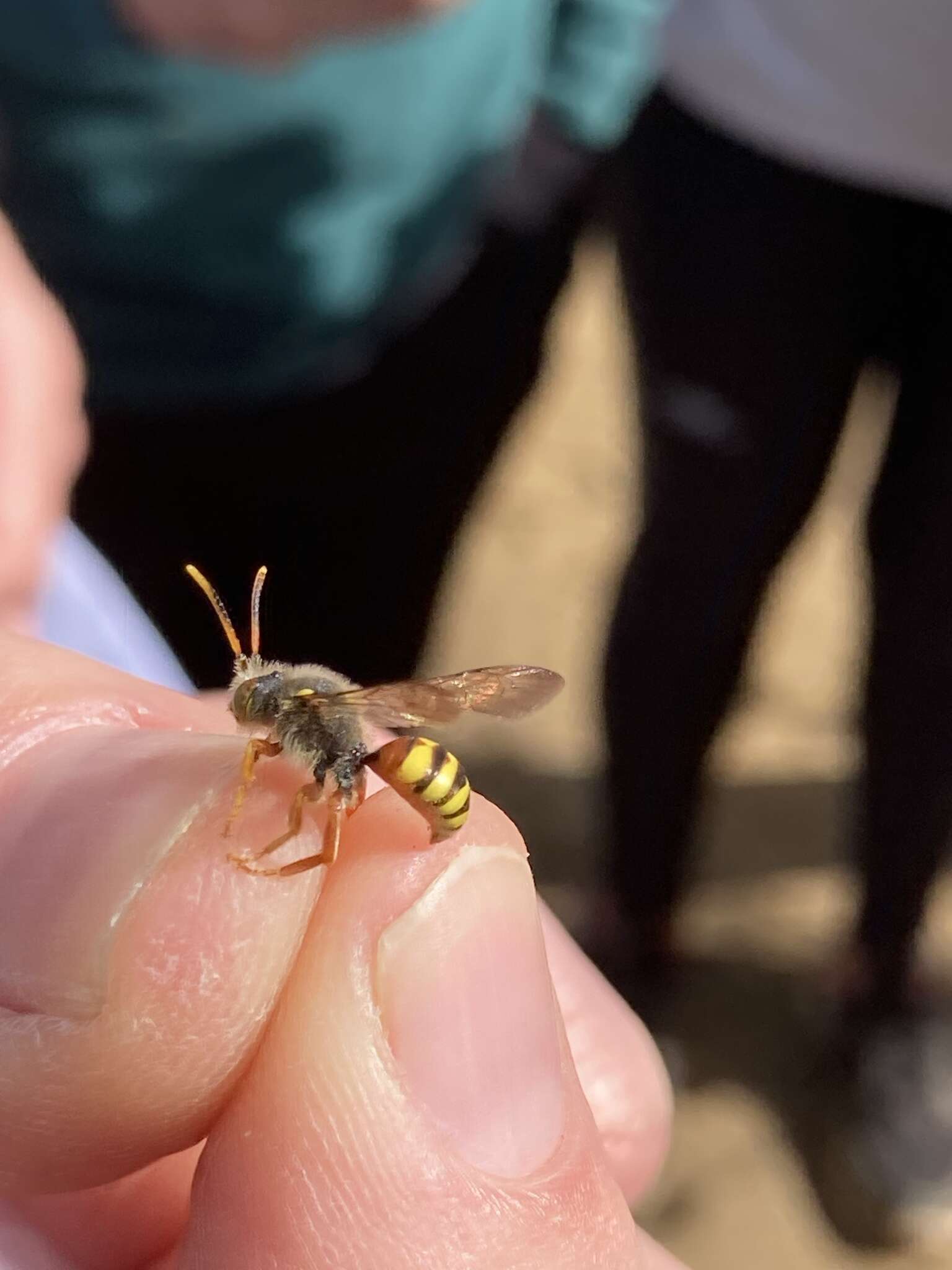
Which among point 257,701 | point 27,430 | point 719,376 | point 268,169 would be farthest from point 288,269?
point 257,701

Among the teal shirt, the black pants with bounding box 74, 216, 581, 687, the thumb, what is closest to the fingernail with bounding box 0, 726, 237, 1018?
the thumb

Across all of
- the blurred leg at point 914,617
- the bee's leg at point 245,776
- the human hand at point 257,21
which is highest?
the human hand at point 257,21

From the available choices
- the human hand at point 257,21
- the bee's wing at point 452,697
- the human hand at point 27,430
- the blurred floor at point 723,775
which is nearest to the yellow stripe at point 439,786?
the bee's wing at point 452,697

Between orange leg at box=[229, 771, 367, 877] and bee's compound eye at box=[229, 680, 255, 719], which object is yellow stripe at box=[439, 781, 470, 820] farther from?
bee's compound eye at box=[229, 680, 255, 719]

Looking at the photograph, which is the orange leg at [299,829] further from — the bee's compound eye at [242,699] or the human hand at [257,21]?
the human hand at [257,21]

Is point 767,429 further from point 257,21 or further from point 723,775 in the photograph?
point 723,775

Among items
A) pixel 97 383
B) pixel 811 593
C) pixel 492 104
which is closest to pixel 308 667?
pixel 97 383
